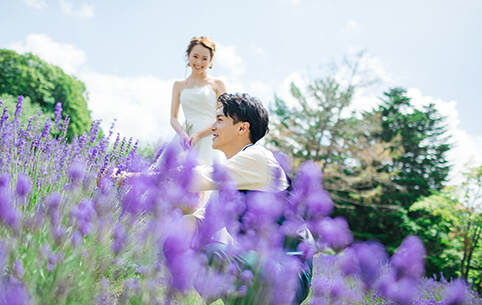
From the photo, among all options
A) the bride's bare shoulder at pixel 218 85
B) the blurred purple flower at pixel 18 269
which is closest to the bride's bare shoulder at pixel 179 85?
the bride's bare shoulder at pixel 218 85

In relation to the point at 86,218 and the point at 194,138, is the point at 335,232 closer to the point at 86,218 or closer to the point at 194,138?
the point at 86,218

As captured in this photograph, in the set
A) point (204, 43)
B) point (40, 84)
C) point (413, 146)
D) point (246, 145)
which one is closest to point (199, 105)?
point (204, 43)

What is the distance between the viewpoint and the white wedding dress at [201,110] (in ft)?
11.5

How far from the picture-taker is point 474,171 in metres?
7.25

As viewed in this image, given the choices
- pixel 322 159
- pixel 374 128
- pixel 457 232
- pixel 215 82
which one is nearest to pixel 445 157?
pixel 374 128

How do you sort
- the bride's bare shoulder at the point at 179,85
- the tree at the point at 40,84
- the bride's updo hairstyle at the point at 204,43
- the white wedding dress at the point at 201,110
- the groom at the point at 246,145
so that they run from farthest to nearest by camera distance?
1. the tree at the point at 40,84
2. the bride's bare shoulder at the point at 179,85
3. the white wedding dress at the point at 201,110
4. the bride's updo hairstyle at the point at 204,43
5. the groom at the point at 246,145

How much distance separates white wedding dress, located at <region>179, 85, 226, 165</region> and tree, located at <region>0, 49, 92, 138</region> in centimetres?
717

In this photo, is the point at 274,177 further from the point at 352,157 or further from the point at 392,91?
the point at 392,91

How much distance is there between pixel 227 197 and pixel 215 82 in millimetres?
2466

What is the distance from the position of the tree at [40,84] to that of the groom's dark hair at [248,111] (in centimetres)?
891

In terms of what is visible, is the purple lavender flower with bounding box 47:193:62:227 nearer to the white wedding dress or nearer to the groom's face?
the groom's face

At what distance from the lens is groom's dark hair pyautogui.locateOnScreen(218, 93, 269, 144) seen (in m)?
1.88

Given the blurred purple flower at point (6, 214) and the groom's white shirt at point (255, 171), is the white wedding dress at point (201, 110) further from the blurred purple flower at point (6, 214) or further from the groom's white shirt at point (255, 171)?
the blurred purple flower at point (6, 214)

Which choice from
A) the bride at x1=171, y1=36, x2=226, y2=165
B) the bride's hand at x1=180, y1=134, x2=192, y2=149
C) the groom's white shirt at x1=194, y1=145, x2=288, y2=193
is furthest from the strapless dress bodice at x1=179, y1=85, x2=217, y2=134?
the groom's white shirt at x1=194, y1=145, x2=288, y2=193
